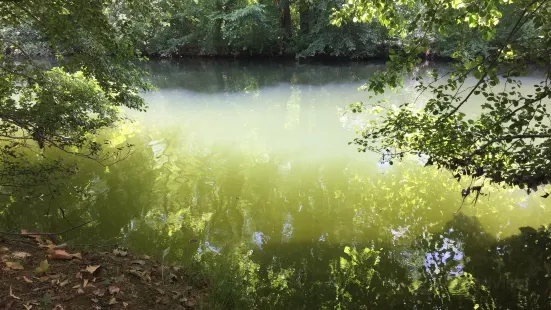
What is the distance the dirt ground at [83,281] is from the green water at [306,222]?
0.57 meters

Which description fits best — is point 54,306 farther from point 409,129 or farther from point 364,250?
point 409,129

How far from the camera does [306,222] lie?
7449 millimetres

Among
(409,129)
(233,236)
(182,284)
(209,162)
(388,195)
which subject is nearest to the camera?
(182,284)

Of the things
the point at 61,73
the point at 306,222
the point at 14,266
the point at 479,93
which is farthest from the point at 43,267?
the point at 61,73

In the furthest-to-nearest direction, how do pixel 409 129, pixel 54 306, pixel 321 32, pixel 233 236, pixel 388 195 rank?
pixel 321 32, pixel 388 195, pixel 233 236, pixel 409 129, pixel 54 306

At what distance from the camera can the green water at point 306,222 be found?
211 inches

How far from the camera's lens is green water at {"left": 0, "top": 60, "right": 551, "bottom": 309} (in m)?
5.36

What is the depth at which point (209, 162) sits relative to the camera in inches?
427

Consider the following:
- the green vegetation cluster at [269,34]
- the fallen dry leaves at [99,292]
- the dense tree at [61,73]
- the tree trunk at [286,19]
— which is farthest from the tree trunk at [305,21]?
the fallen dry leaves at [99,292]

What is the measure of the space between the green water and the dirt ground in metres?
0.57

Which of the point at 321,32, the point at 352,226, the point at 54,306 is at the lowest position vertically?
the point at 352,226

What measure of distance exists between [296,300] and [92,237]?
3852 mm

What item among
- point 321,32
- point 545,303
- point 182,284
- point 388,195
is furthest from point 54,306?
point 321,32

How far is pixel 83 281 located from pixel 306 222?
4.36 meters
